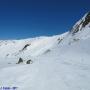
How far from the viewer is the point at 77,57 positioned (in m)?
26.7

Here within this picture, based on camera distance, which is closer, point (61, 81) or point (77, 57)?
point (61, 81)

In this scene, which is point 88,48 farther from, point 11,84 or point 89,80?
point 11,84

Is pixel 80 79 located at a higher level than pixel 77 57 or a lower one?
lower

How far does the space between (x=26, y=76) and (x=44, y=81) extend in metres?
2.21

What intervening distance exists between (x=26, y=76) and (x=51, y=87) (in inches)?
147

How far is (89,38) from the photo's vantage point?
112ft

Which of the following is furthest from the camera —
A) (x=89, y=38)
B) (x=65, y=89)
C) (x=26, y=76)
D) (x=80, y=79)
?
(x=89, y=38)

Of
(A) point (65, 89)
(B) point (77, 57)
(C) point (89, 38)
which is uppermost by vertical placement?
(C) point (89, 38)

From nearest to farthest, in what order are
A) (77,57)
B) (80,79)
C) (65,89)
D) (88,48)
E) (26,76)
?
(65,89), (80,79), (26,76), (77,57), (88,48)

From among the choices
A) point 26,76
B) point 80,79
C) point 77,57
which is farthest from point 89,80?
point 77,57

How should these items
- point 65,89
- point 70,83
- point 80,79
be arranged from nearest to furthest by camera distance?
point 65,89
point 70,83
point 80,79

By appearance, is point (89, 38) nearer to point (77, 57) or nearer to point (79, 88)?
point (77, 57)

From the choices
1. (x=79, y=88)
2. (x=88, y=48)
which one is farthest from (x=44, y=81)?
(x=88, y=48)

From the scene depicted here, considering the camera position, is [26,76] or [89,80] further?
[26,76]
